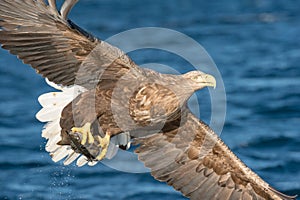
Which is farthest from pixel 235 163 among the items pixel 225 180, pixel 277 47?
pixel 277 47

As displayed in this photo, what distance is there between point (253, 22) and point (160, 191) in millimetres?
7783

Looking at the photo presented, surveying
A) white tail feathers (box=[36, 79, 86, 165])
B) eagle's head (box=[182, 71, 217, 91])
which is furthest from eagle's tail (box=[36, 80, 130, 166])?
eagle's head (box=[182, 71, 217, 91])

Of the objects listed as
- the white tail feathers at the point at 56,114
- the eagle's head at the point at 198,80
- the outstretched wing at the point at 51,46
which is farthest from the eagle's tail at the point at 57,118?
the eagle's head at the point at 198,80

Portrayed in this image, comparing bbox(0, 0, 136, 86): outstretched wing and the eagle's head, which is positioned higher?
the eagle's head

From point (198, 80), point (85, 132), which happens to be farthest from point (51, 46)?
point (198, 80)

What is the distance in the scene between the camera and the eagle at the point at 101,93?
23.0 feet

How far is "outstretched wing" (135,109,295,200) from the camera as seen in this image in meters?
7.51

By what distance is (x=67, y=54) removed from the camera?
23.4 feet

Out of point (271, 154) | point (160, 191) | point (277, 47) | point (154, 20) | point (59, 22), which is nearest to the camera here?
point (59, 22)

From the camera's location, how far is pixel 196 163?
305 inches

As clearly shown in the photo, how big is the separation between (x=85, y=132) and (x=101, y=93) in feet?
1.12

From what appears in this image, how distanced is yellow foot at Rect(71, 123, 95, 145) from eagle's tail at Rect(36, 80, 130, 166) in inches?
12.8

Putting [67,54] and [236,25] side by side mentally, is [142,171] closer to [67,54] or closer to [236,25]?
[67,54]

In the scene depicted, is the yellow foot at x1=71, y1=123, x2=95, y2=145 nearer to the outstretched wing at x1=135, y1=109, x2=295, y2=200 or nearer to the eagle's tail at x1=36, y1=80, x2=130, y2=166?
the eagle's tail at x1=36, y1=80, x2=130, y2=166
